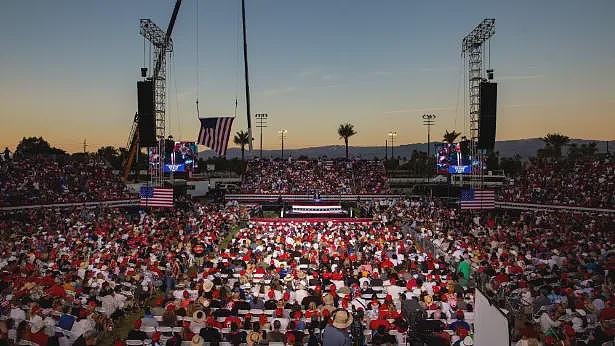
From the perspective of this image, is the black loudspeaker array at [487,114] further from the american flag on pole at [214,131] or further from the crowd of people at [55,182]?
the crowd of people at [55,182]

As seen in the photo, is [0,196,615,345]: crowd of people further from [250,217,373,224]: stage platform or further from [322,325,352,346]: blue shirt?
[250,217,373,224]: stage platform

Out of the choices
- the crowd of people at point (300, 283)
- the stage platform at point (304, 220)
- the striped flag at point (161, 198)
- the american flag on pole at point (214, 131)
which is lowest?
the stage platform at point (304, 220)

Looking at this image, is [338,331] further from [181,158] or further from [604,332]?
[181,158]

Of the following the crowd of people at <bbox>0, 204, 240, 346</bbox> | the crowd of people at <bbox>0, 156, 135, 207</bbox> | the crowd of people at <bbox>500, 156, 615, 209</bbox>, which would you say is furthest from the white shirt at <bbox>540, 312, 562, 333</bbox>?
the crowd of people at <bbox>0, 156, 135, 207</bbox>

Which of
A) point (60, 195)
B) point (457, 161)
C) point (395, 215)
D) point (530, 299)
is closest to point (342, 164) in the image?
point (457, 161)

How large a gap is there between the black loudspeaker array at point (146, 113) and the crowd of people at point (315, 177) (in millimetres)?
28889

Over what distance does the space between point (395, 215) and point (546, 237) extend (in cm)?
1482

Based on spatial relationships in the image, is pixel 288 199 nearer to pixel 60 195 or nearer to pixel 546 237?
pixel 60 195

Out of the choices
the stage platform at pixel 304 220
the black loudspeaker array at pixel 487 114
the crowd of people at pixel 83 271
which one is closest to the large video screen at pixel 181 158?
the stage platform at pixel 304 220

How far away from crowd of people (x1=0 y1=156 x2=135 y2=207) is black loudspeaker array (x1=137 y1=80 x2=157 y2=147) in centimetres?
1428

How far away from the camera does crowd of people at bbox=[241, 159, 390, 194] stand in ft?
193

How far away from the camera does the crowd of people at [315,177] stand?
5875cm

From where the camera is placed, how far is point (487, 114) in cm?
2738

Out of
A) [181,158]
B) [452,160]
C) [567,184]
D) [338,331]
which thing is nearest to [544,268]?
[338,331]
